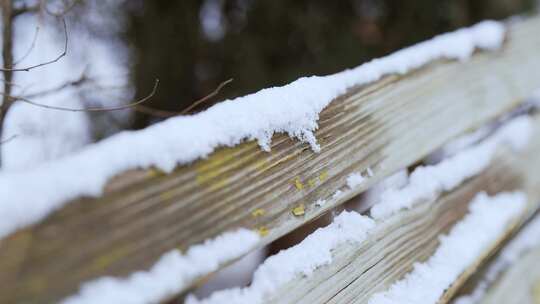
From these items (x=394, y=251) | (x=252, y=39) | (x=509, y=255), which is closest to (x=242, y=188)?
(x=394, y=251)

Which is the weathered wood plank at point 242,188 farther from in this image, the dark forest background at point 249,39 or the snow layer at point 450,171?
the dark forest background at point 249,39

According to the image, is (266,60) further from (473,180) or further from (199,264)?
(199,264)

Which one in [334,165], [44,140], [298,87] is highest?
[44,140]

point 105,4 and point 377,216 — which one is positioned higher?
point 105,4

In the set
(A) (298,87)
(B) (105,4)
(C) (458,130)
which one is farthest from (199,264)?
(B) (105,4)

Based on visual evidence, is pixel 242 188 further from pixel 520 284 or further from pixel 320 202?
pixel 520 284

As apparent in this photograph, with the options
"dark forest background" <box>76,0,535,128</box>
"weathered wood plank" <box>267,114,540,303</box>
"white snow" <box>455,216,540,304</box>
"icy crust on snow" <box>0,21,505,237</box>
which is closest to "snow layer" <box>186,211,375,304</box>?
"weathered wood plank" <box>267,114,540,303</box>
